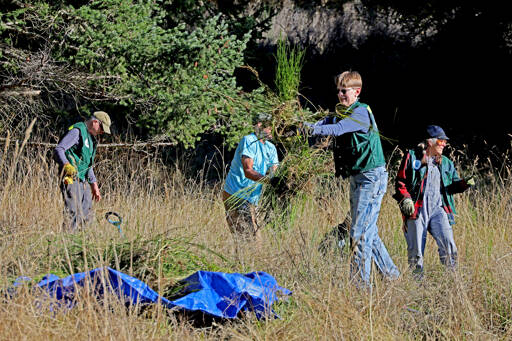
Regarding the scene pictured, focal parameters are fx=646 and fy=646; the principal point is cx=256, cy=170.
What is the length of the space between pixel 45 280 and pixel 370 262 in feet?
6.71

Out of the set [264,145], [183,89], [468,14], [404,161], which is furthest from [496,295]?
[468,14]

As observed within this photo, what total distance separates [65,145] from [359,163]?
8.88 feet

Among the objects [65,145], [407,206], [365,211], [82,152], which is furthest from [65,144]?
[407,206]

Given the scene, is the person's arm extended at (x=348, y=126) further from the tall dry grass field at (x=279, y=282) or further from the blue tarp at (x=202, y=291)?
the blue tarp at (x=202, y=291)

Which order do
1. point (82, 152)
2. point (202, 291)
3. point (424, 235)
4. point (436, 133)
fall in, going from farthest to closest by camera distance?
1. point (82, 152)
2. point (436, 133)
3. point (424, 235)
4. point (202, 291)

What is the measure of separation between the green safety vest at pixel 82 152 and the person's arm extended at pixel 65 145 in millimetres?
67

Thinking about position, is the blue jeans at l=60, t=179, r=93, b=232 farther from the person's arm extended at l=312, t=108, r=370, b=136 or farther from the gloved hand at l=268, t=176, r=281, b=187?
the person's arm extended at l=312, t=108, r=370, b=136

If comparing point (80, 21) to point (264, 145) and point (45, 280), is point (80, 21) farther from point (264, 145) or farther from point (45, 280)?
point (45, 280)

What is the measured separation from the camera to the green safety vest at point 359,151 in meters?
4.20

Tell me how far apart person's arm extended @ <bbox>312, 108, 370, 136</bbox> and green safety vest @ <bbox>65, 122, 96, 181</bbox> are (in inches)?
101

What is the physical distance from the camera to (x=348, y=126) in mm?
4074

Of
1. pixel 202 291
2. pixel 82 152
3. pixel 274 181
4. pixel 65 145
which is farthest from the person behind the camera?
pixel 82 152

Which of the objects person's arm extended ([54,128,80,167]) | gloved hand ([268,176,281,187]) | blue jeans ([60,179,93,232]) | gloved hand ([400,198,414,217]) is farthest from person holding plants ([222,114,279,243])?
person's arm extended ([54,128,80,167])

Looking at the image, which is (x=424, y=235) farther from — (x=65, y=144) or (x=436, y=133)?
(x=65, y=144)
